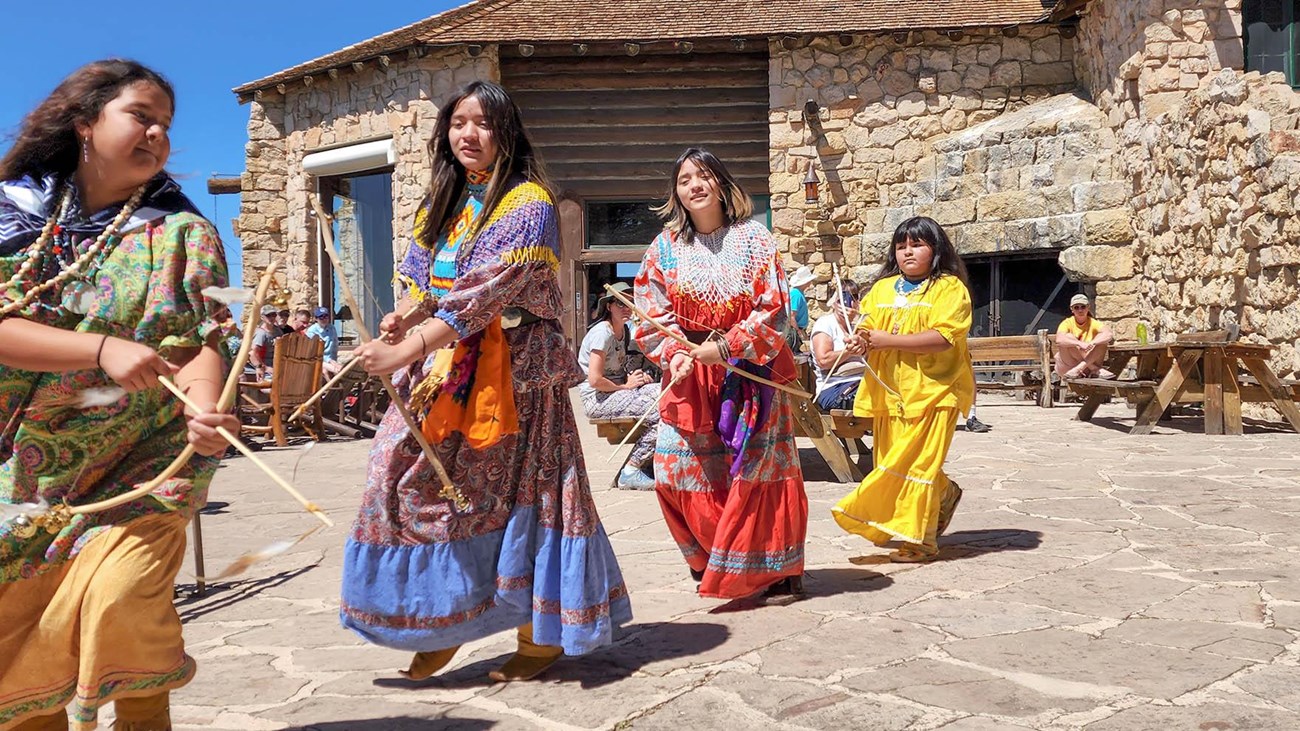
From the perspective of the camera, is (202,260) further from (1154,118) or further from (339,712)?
(1154,118)

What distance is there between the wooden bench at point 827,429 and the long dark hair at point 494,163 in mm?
3798

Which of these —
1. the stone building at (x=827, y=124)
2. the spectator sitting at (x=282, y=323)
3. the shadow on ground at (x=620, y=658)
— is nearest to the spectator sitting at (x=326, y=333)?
the spectator sitting at (x=282, y=323)

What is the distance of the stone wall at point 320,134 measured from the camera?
1532cm

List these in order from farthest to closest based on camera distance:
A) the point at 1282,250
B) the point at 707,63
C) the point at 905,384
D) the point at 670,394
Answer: the point at 707,63 < the point at 1282,250 < the point at 905,384 < the point at 670,394

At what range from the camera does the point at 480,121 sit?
304cm

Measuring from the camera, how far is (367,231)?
17141mm

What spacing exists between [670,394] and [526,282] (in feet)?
3.63

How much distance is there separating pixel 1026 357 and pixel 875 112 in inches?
167

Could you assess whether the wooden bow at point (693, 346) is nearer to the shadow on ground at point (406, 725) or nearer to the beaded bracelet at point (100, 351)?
the shadow on ground at point (406, 725)

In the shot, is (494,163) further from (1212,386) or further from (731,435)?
(1212,386)

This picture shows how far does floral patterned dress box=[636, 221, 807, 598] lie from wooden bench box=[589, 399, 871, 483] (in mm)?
2885

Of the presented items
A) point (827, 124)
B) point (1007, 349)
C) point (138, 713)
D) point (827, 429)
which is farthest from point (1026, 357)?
point (138, 713)

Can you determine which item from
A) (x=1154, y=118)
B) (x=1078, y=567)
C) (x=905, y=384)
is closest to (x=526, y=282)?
(x=905, y=384)

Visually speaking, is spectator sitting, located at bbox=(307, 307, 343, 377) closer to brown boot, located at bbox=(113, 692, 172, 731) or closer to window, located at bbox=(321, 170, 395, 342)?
window, located at bbox=(321, 170, 395, 342)
